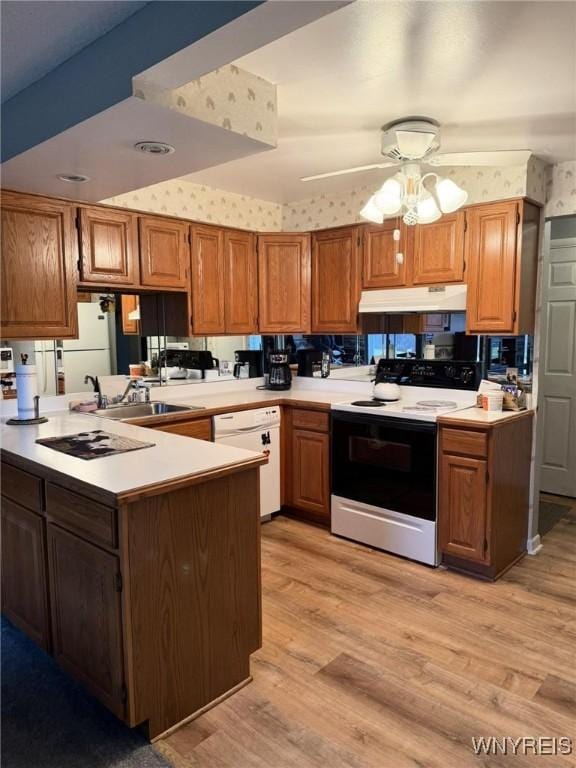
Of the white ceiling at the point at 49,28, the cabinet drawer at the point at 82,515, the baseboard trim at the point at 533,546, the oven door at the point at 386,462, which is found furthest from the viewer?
the baseboard trim at the point at 533,546

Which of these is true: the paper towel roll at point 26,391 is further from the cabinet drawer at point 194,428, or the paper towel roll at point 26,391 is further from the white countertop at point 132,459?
the cabinet drawer at point 194,428

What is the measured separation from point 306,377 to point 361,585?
193 centimetres

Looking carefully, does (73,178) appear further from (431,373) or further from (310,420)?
(431,373)

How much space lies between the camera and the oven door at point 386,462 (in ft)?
10.0

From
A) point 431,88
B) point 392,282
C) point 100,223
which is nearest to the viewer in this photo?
point 431,88

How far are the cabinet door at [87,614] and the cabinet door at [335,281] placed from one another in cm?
Answer: 257

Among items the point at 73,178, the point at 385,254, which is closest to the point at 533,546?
the point at 385,254

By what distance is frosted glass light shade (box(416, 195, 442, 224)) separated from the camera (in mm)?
2631

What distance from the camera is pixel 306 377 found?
4426 mm

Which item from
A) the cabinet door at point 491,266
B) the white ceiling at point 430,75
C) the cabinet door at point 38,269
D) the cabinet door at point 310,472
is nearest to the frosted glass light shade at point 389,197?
the white ceiling at point 430,75

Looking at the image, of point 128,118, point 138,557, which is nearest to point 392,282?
point 128,118

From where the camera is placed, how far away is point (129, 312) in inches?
141

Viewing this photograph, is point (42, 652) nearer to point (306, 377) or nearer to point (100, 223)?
point (100, 223)

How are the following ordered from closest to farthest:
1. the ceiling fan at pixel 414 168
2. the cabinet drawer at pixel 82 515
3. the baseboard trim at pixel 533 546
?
the cabinet drawer at pixel 82 515
the ceiling fan at pixel 414 168
the baseboard trim at pixel 533 546
